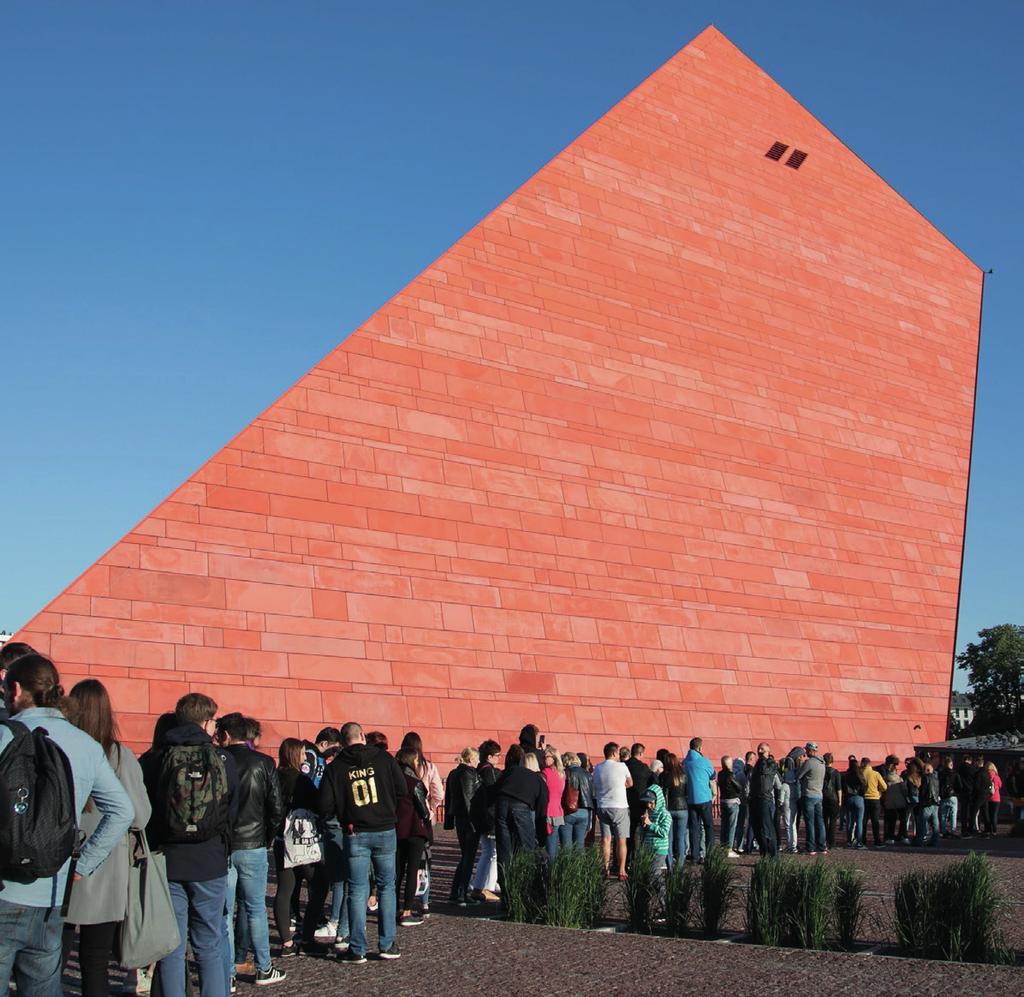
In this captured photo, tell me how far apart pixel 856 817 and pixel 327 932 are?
9.52m

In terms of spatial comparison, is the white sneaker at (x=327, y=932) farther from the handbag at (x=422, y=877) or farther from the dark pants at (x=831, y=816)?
the dark pants at (x=831, y=816)

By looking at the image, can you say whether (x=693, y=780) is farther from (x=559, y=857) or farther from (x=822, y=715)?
(x=822, y=715)

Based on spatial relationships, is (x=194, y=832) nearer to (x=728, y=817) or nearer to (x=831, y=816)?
(x=728, y=817)

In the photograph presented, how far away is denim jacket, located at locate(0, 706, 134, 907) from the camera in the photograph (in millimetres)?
3920

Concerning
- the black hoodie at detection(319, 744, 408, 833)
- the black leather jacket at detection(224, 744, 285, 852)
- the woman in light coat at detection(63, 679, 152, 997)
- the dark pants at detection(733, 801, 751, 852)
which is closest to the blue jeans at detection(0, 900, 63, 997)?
the woman in light coat at detection(63, 679, 152, 997)

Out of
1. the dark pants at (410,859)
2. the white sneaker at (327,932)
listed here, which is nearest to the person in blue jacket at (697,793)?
the dark pants at (410,859)

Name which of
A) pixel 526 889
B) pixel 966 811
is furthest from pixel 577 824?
pixel 966 811

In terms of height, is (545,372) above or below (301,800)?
→ above

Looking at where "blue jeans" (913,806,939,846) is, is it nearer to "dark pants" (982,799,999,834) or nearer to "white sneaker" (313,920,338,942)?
"dark pants" (982,799,999,834)

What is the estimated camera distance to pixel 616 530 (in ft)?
57.7

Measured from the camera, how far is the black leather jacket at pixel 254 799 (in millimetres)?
6562

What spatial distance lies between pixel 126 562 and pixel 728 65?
16.7 m

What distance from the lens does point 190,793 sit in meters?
5.28

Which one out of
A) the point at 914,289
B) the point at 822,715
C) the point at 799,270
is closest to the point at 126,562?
the point at 822,715
